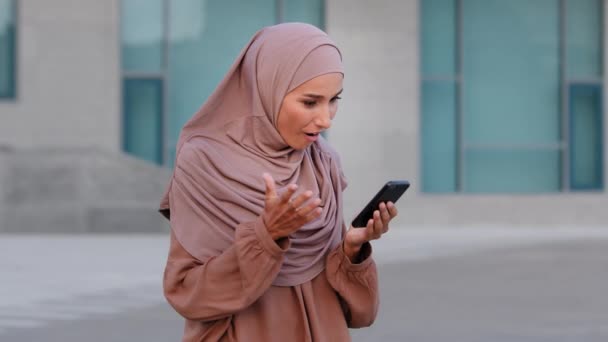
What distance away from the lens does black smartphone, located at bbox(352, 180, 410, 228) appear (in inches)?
86.5

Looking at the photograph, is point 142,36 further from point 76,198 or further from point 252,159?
point 252,159

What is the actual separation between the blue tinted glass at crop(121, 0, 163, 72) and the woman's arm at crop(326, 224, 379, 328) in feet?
51.3

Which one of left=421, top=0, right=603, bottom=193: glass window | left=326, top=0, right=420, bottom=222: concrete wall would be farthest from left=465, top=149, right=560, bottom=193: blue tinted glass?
left=326, top=0, right=420, bottom=222: concrete wall

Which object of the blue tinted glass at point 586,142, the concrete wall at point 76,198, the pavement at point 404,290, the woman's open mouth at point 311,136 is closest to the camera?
the woman's open mouth at point 311,136

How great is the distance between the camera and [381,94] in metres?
18.1

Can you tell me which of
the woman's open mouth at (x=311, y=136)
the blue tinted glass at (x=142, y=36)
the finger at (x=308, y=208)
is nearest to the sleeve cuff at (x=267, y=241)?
the finger at (x=308, y=208)

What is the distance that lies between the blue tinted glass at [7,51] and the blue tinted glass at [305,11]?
14.7 feet

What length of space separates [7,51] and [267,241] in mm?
15869

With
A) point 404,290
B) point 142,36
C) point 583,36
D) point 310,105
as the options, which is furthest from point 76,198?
point 310,105

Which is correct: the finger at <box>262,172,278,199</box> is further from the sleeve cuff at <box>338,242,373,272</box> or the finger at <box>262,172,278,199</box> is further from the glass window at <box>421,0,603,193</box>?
the glass window at <box>421,0,603,193</box>

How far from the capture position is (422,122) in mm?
18781

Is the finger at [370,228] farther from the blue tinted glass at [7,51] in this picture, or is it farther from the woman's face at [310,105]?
the blue tinted glass at [7,51]

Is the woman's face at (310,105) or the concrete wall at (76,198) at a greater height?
the woman's face at (310,105)

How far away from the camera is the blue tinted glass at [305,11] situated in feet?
59.1
